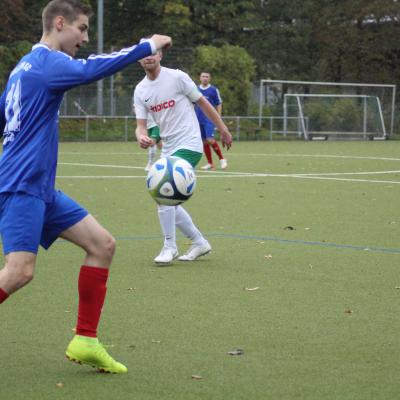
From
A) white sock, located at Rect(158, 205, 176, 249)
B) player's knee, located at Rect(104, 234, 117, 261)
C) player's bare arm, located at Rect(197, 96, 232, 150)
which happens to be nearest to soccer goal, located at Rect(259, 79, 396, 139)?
white sock, located at Rect(158, 205, 176, 249)

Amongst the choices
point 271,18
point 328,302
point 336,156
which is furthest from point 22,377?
point 271,18

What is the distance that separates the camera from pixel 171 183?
344 inches

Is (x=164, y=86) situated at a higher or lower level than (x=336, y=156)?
higher

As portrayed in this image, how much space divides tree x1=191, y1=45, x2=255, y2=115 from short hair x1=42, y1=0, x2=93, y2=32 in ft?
130

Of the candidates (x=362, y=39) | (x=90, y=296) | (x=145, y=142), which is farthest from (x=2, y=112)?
(x=362, y=39)

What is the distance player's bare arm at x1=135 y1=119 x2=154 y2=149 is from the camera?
394 inches

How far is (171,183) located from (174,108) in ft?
6.37

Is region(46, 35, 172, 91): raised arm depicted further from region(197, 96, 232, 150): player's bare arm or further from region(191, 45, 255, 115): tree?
region(191, 45, 255, 115): tree

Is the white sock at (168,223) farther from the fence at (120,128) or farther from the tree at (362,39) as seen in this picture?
the tree at (362,39)

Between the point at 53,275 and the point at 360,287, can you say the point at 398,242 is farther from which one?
the point at 53,275

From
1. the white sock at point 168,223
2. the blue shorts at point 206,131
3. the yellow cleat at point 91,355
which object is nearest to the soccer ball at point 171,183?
the white sock at point 168,223

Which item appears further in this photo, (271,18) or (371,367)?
(271,18)

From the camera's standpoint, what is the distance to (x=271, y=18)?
197ft

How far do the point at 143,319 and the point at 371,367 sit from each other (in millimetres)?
1916
